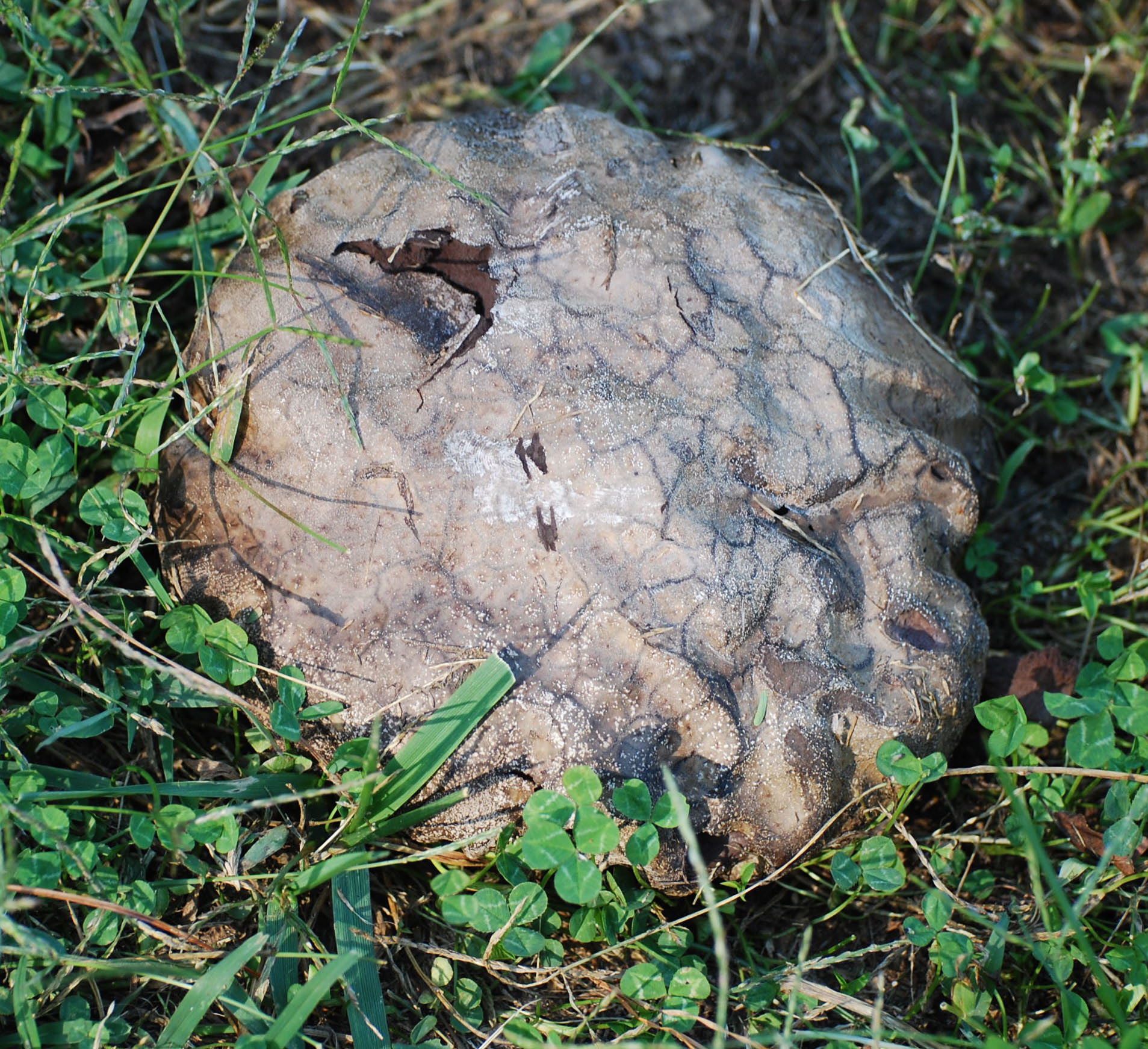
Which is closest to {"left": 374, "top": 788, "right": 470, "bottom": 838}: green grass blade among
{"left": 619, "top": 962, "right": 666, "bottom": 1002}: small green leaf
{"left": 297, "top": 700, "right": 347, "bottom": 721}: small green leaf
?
{"left": 297, "top": 700, "right": 347, "bottom": 721}: small green leaf

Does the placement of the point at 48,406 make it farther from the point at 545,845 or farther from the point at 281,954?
the point at 545,845

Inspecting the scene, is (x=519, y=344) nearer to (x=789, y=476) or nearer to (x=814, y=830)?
(x=789, y=476)

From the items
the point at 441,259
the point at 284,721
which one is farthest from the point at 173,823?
the point at 441,259

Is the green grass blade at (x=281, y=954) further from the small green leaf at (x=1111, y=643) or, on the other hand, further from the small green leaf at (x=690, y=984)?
the small green leaf at (x=1111, y=643)

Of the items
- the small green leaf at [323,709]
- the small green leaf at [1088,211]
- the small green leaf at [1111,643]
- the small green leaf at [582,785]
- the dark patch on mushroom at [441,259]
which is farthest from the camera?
the small green leaf at [1088,211]

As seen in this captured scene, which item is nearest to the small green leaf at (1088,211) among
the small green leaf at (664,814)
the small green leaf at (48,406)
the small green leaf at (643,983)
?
the small green leaf at (664,814)

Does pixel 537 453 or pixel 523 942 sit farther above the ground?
pixel 537 453
